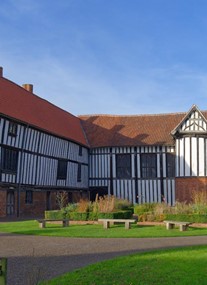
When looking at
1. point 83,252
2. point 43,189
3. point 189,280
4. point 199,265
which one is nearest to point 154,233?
point 83,252

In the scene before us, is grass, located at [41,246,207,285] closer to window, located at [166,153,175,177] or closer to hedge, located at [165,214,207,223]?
hedge, located at [165,214,207,223]

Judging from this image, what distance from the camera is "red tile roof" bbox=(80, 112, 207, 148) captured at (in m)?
32.7

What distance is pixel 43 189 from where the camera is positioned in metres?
28.0

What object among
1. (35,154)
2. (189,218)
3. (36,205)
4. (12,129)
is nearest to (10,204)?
(36,205)

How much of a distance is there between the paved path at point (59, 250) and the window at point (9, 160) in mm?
8814

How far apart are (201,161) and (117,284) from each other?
24207 millimetres

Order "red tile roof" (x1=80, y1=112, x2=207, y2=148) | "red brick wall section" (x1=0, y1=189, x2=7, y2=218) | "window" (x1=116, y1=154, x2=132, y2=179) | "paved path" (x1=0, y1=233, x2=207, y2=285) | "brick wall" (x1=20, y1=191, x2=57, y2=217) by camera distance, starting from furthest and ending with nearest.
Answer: "window" (x1=116, y1=154, x2=132, y2=179), "red tile roof" (x1=80, y1=112, x2=207, y2=148), "brick wall" (x1=20, y1=191, x2=57, y2=217), "red brick wall section" (x1=0, y1=189, x2=7, y2=218), "paved path" (x1=0, y1=233, x2=207, y2=285)

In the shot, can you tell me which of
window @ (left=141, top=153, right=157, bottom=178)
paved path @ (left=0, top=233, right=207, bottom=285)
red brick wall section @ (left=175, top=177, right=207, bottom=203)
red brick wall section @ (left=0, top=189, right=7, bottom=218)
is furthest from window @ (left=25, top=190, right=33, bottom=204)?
paved path @ (left=0, top=233, right=207, bottom=285)

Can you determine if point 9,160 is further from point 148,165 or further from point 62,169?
point 148,165

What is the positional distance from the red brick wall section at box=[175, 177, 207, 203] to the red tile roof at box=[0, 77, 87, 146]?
8.10m

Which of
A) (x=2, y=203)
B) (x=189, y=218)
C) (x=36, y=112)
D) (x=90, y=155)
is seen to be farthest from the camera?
(x=90, y=155)

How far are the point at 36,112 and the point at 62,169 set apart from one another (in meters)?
4.74

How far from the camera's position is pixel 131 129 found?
34.4 meters

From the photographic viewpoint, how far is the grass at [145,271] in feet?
23.0
